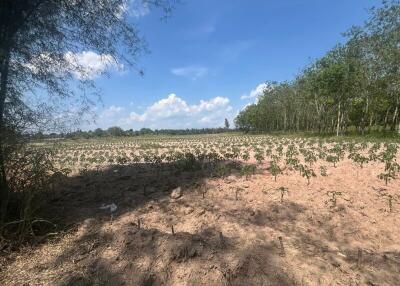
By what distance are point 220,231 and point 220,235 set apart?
44 centimetres

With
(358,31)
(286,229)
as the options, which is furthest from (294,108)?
(286,229)

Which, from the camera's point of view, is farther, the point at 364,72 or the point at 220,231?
the point at 364,72

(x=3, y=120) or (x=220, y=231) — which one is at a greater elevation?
(x=3, y=120)

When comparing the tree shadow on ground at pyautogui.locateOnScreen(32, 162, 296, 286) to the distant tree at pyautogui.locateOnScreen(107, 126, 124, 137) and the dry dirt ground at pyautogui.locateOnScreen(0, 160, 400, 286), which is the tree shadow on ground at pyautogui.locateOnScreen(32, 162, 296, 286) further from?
the distant tree at pyautogui.locateOnScreen(107, 126, 124, 137)

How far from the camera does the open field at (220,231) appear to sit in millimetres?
4277

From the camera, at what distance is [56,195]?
720 cm

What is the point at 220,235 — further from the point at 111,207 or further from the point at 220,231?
the point at 111,207

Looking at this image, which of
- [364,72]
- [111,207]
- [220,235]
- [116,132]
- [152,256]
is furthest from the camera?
[116,132]

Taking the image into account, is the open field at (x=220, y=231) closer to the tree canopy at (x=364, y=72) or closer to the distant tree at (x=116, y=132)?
the tree canopy at (x=364, y=72)

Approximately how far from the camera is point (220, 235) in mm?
4902

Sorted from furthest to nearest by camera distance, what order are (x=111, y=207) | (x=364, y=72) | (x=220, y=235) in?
1. (x=364, y=72)
2. (x=111, y=207)
3. (x=220, y=235)

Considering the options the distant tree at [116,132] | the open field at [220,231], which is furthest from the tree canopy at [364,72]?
the distant tree at [116,132]

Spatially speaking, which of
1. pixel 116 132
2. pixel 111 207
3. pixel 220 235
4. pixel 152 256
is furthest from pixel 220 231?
pixel 116 132

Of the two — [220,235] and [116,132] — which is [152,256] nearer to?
[220,235]
